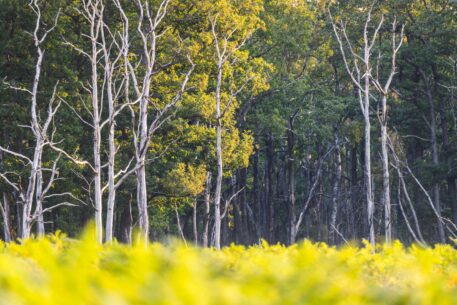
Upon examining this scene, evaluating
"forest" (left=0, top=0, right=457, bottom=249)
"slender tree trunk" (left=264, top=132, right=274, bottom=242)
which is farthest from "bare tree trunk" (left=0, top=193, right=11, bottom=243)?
"slender tree trunk" (left=264, top=132, right=274, bottom=242)

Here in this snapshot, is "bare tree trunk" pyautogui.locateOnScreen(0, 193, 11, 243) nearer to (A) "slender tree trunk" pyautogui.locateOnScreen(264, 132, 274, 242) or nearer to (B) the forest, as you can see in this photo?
(B) the forest

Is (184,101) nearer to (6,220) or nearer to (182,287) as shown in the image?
(6,220)

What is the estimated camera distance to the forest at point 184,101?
1137 inches

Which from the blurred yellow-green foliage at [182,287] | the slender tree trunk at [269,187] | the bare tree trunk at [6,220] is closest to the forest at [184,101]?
the bare tree trunk at [6,220]

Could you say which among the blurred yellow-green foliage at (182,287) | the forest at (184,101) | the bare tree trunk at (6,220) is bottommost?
the bare tree trunk at (6,220)

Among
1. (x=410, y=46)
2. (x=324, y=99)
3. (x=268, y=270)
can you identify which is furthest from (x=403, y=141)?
(x=268, y=270)

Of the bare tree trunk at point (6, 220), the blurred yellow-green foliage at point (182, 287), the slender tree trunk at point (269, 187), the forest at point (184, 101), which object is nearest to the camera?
the blurred yellow-green foliage at point (182, 287)

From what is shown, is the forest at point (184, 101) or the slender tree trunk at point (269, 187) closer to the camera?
the forest at point (184, 101)

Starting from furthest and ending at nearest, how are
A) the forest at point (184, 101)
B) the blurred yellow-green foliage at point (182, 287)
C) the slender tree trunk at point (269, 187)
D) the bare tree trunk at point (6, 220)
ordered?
the slender tree trunk at point (269, 187)
the bare tree trunk at point (6, 220)
the forest at point (184, 101)
the blurred yellow-green foliage at point (182, 287)

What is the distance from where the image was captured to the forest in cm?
2888

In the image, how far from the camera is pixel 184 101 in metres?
34.8

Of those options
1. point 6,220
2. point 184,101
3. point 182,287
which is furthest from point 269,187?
point 182,287

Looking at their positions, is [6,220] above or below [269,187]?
below

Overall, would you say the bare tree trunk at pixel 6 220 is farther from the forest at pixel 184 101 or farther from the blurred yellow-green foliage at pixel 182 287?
the blurred yellow-green foliage at pixel 182 287
